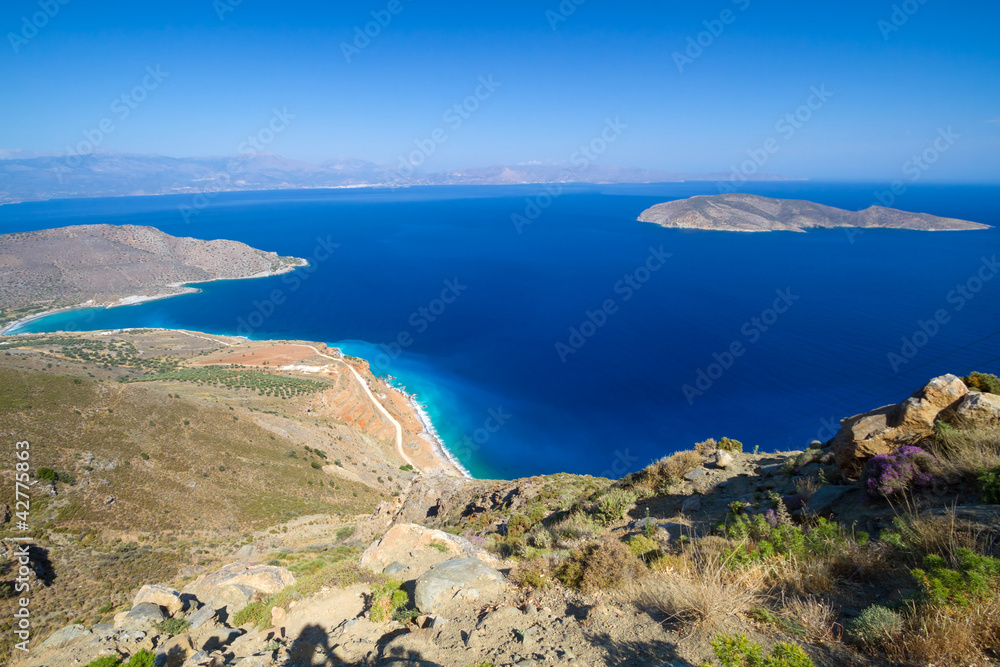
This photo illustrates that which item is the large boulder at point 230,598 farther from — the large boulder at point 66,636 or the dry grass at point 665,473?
the dry grass at point 665,473

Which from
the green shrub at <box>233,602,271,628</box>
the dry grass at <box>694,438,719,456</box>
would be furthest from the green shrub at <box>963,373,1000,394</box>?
the green shrub at <box>233,602,271,628</box>

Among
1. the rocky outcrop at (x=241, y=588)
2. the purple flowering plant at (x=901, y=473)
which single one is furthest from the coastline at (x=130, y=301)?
the purple flowering plant at (x=901, y=473)

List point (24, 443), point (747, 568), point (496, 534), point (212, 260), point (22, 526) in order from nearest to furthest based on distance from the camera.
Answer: point (747, 568), point (496, 534), point (22, 526), point (24, 443), point (212, 260)

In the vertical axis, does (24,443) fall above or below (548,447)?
above

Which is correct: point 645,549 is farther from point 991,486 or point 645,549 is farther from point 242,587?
point 242,587

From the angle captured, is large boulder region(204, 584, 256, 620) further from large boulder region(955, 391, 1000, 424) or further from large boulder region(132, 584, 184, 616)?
large boulder region(955, 391, 1000, 424)

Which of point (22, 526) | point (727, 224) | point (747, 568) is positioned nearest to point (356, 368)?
point (22, 526)

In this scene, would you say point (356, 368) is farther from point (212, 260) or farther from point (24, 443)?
A: point (212, 260)

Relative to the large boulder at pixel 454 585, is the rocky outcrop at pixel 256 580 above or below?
below
